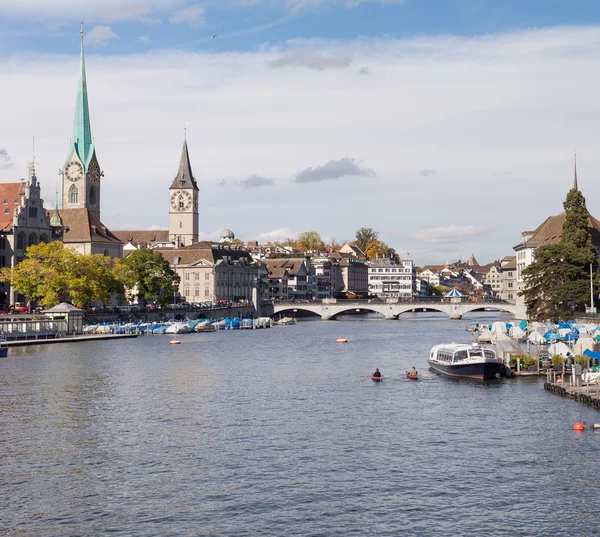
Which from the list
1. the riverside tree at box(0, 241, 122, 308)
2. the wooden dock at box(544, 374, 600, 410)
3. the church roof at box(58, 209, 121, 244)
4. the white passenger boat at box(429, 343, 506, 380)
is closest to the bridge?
the church roof at box(58, 209, 121, 244)

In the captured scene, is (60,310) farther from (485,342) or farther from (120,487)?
(120,487)

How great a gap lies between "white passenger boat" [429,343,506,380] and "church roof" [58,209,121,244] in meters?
112

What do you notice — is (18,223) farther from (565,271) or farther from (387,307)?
(387,307)

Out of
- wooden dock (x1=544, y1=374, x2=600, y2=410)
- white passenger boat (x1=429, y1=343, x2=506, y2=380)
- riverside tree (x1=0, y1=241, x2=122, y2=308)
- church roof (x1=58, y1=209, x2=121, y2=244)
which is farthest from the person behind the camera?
church roof (x1=58, y1=209, x2=121, y2=244)

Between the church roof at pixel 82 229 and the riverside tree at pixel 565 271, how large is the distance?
83413 millimetres

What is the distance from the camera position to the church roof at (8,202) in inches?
5551

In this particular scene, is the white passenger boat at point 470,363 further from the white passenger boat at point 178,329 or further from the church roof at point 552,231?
the church roof at point 552,231

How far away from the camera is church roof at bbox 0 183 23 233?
14100 centimetres

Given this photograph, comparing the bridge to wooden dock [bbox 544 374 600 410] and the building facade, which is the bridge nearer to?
the building facade

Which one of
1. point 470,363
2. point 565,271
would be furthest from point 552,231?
point 470,363

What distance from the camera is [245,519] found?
103 feet

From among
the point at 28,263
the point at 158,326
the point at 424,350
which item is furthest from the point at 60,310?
the point at 424,350

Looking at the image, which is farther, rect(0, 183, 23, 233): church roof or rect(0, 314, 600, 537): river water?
rect(0, 183, 23, 233): church roof

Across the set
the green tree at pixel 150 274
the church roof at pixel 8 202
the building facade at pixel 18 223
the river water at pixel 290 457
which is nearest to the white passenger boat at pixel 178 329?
the green tree at pixel 150 274
